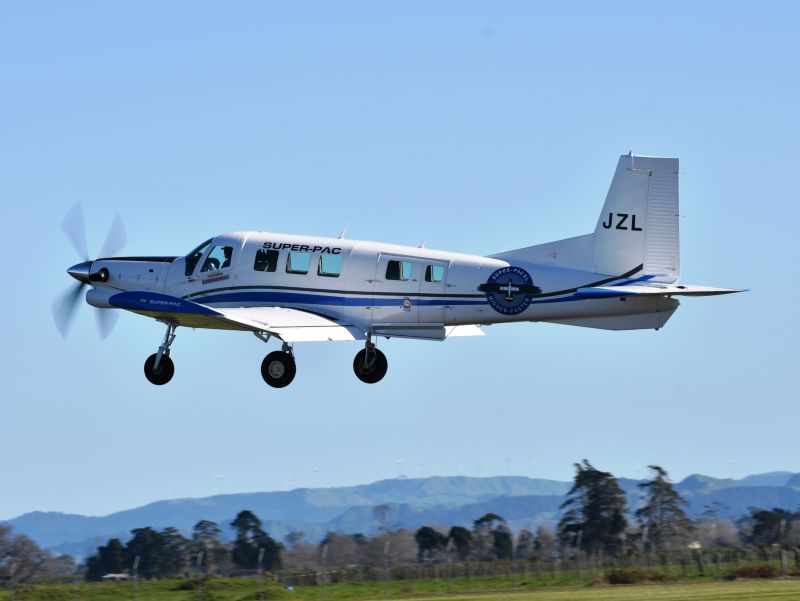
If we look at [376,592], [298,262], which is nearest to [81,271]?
[298,262]

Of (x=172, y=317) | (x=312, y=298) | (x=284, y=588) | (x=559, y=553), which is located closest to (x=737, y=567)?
(x=559, y=553)

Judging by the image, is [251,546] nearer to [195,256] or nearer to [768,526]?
[768,526]

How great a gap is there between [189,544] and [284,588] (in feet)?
56.8

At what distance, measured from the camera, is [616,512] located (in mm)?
63875

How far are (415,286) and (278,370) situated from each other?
13.1 feet

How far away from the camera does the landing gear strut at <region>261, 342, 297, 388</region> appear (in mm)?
35500

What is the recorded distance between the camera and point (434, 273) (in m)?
34.3

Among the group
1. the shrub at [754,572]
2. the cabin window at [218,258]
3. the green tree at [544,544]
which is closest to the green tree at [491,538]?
the green tree at [544,544]

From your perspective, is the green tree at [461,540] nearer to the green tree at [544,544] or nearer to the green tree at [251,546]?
the green tree at [544,544]

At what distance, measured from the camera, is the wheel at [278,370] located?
1398 inches

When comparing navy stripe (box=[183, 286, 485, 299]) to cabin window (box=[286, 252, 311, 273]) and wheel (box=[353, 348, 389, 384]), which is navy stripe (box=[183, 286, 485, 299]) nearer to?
cabin window (box=[286, 252, 311, 273])

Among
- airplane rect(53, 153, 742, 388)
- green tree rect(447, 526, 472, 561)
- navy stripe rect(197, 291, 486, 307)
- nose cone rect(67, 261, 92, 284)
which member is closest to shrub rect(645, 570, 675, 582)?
airplane rect(53, 153, 742, 388)

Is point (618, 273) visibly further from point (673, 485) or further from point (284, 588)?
point (673, 485)

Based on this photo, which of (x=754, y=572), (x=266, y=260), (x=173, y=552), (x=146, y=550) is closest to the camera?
(x=266, y=260)
